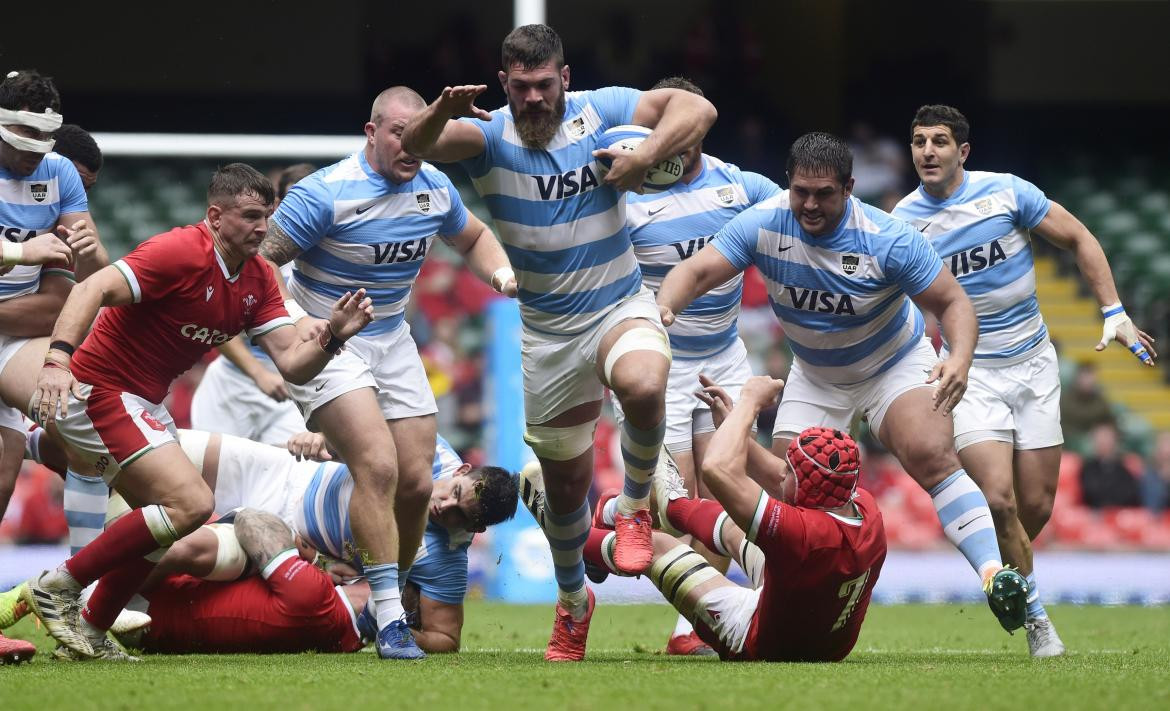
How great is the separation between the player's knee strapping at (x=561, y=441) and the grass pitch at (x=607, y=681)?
3.21 feet

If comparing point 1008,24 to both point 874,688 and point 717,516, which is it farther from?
point 874,688

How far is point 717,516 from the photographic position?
655 cm

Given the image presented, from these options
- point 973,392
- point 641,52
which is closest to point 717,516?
point 973,392

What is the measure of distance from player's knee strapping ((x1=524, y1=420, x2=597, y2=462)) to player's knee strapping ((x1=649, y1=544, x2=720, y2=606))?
0.67m

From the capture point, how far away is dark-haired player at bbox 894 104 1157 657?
7.59 meters

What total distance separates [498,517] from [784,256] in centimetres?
204

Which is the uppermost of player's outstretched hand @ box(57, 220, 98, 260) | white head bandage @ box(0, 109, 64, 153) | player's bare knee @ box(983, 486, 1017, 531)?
white head bandage @ box(0, 109, 64, 153)

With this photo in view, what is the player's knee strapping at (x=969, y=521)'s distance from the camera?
6781 mm

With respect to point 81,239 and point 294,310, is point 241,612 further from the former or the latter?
point 81,239

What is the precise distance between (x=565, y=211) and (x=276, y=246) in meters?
1.62

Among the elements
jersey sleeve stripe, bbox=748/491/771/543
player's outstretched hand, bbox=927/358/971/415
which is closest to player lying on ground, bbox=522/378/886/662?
jersey sleeve stripe, bbox=748/491/771/543

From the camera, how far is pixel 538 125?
20.7 feet

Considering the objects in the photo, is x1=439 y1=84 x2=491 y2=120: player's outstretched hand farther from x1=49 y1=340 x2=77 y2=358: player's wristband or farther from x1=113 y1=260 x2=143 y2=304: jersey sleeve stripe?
x1=49 y1=340 x2=77 y2=358: player's wristband

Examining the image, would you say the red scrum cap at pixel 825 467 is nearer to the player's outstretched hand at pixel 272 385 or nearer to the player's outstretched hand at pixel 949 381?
the player's outstretched hand at pixel 949 381
